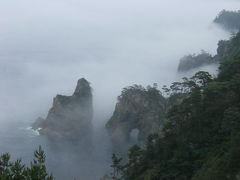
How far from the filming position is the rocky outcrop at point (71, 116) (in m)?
114

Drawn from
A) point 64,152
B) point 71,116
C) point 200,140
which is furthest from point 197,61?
point 200,140

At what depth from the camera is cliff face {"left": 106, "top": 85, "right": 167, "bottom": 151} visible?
98.9 m

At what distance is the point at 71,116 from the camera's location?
378 ft

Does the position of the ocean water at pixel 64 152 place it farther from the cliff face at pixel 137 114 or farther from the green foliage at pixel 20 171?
the green foliage at pixel 20 171

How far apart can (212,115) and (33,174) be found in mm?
32040

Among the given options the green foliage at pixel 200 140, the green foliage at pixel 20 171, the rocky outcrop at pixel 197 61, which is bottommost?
the green foliage at pixel 20 171

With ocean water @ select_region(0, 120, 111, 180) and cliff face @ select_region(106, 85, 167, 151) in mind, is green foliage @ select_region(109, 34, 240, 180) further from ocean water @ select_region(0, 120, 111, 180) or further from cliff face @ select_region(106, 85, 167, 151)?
cliff face @ select_region(106, 85, 167, 151)

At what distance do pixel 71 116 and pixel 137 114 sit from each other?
21.2 meters

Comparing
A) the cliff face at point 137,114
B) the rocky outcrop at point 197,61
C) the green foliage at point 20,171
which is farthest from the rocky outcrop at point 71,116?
the green foliage at point 20,171

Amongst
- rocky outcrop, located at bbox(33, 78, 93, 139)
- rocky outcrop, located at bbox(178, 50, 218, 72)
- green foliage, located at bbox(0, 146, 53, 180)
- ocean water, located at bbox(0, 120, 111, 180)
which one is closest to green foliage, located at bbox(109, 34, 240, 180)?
green foliage, located at bbox(0, 146, 53, 180)

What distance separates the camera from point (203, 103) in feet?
172

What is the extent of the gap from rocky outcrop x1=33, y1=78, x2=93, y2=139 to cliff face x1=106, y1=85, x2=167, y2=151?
36.3 ft

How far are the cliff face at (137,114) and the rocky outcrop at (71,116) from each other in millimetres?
11057

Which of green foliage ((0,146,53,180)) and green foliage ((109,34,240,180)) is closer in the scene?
green foliage ((0,146,53,180))
